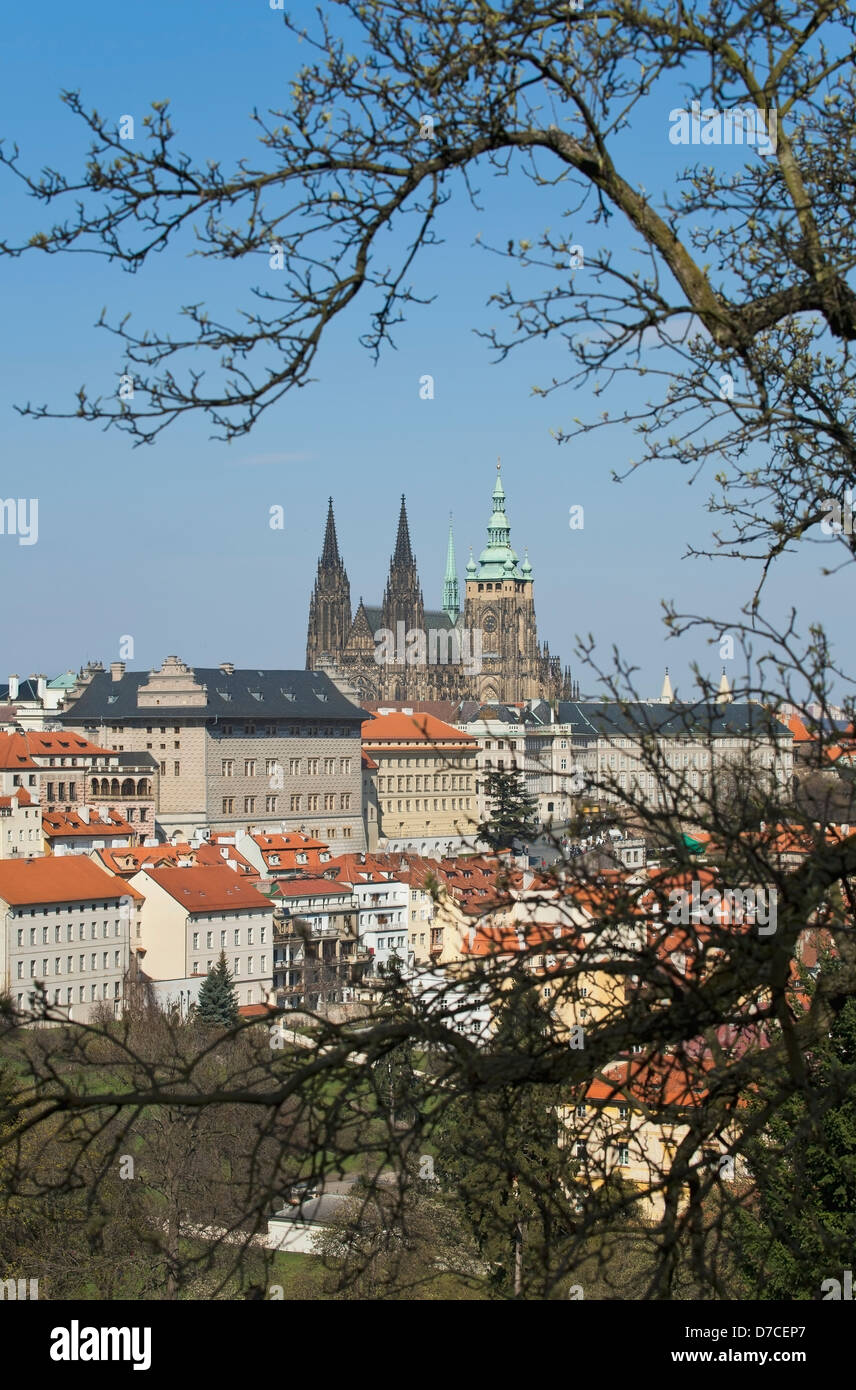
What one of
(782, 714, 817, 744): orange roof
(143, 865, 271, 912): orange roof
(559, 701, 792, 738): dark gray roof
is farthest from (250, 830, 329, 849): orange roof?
(559, 701, 792, 738): dark gray roof

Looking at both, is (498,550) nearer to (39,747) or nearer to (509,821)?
(39,747)

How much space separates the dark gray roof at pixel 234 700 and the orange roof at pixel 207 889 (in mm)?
28102

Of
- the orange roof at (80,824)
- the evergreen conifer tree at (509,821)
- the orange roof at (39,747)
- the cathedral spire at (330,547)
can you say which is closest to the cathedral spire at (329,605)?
the cathedral spire at (330,547)

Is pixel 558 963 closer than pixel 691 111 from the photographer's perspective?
Yes

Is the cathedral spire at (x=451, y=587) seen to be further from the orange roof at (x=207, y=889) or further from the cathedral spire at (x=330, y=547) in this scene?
the orange roof at (x=207, y=889)

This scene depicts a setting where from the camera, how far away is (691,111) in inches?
173

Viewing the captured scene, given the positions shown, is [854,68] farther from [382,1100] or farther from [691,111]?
[382,1100]

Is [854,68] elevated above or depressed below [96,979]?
above

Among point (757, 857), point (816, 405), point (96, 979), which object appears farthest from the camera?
point (96, 979)

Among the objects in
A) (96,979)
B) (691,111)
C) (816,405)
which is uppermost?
(691,111)

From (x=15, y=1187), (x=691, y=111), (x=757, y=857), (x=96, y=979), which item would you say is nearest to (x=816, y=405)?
(x=691, y=111)

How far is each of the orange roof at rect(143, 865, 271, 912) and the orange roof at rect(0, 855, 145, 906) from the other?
106cm

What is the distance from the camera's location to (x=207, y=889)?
177ft
